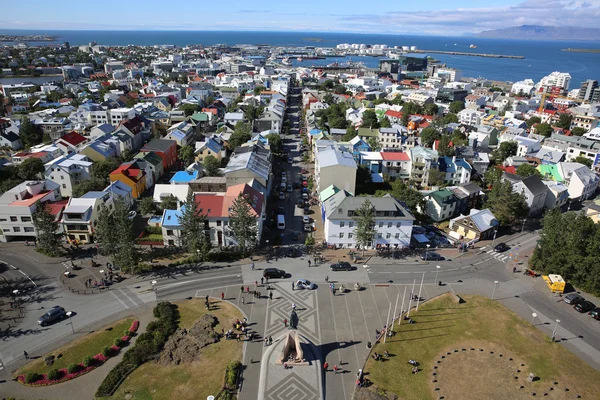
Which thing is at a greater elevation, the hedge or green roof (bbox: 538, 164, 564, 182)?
green roof (bbox: 538, 164, 564, 182)

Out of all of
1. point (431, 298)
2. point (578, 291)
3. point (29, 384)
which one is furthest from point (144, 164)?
point (578, 291)

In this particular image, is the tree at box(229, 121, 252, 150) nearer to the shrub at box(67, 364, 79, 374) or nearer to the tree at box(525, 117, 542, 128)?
the shrub at box(67, 364, 79, 374)

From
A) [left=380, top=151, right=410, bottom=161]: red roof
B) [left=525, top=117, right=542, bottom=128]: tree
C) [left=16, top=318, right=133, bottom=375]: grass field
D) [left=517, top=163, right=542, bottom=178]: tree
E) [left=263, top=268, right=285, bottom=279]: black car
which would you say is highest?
[left=525, top=117, right=542, bottom=128]: tree

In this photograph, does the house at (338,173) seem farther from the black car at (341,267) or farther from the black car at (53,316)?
the black car at (53,316)

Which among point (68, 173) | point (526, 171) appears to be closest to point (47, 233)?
point (68, 173)

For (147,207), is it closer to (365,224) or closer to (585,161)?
(365,224)

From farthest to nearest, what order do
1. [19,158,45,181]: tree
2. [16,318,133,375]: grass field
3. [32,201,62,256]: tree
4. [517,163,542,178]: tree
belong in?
[517,163,542,178]: tree, [19,158,45,181]: tree, [32,201,62,256]: tree, [16,318,133,375]: grass field

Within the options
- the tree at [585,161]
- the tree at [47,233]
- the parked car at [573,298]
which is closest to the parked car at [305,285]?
the parked car at [573,298]

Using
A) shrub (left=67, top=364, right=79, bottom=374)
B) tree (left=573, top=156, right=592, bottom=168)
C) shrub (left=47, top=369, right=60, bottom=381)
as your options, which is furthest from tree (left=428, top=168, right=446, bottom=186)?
shrub (left=47, top=369, right=60, bottom=381)
